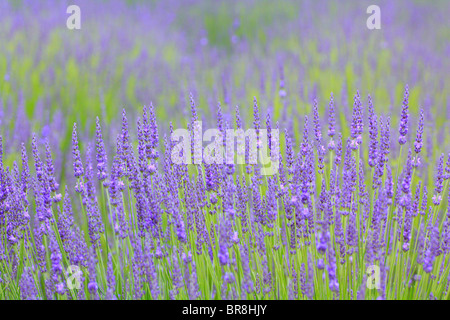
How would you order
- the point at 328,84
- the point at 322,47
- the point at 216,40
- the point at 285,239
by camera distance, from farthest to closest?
the point at 216,40 → the point at 322,47 → the point at 328,84 → the point at 285,239

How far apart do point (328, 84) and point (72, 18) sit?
9.29 ft

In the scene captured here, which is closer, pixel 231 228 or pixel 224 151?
pixel 231 228

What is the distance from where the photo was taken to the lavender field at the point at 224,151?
1690mm

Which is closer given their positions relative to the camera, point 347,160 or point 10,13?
point 347,160

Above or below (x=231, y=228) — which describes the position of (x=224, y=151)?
above

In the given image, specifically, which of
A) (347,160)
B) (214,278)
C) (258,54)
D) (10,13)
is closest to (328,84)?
(258,54)

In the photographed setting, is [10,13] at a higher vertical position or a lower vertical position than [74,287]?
higher

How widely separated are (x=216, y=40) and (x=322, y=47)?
2069 millimetres

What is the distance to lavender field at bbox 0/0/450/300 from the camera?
A: 5.55 ft

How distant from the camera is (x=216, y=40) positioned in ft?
22.0

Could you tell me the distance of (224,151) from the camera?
2.03 metres

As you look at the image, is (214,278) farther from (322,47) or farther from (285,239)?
(322,47)
